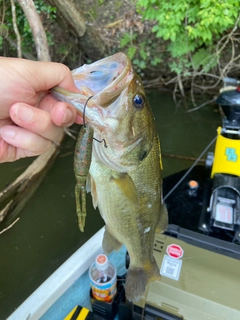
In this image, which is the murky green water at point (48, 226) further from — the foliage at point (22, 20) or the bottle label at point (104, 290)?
the foliage at point (22, 20)

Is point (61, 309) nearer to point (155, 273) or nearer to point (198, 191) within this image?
point (155, 273)

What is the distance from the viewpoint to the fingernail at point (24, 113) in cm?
131

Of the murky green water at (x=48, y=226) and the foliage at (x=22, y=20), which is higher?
the foliage at (x=22, y=20)

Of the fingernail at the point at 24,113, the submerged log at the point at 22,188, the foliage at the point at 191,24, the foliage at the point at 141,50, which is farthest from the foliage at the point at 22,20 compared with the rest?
the fingernail at the point at 24,113

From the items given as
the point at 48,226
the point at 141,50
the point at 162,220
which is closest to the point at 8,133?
the point at 162,220

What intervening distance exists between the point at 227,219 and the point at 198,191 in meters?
0.51

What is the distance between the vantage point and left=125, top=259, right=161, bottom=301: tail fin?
1.58m

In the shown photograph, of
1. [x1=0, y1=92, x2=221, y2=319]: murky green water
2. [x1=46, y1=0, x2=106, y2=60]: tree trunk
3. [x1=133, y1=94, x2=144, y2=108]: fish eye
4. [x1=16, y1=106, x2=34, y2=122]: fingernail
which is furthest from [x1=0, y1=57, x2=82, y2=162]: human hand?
[x1=46, y1=0, x2=106, y2=60]: tree trunk

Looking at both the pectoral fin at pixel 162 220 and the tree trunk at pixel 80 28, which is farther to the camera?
the tree trunk at pixel 80 28

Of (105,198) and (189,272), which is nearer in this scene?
(105,198)

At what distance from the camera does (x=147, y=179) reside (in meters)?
1.42

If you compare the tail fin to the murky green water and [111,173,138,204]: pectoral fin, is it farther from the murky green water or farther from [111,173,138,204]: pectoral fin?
the murky green water

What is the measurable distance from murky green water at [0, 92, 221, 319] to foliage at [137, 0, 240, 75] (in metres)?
1.37

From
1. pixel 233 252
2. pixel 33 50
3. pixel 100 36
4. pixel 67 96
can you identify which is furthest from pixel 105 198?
pixel 100 36
